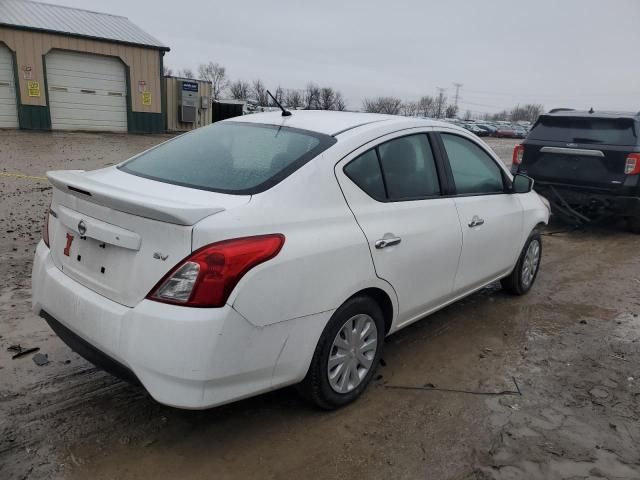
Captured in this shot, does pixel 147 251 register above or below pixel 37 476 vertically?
above

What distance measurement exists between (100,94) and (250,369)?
2071cm

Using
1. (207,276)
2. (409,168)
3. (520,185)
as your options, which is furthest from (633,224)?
(207,276)

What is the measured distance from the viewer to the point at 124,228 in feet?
7.91

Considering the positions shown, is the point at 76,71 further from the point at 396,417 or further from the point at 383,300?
the point at 396,417

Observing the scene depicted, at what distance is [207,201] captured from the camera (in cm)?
244

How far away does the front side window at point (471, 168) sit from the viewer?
12.4 feet

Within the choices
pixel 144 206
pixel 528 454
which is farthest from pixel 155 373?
pixel 528 454

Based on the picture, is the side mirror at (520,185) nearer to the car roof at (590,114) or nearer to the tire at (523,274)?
the tire at (523,274)

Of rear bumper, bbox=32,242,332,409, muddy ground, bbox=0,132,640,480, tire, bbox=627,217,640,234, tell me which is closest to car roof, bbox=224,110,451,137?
rear bumper, bbox=32,242,332,409

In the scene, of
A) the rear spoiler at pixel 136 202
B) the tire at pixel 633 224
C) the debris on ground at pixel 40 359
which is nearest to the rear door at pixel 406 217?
the rear spoiler at pixel 136 202

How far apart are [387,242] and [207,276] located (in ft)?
3.78

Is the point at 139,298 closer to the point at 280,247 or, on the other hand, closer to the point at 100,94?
the point at 280,247

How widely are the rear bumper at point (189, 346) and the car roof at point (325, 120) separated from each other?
117 centimetres

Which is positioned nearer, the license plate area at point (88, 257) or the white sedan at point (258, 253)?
the white sedan at point (258, 253)
